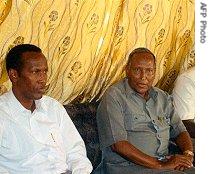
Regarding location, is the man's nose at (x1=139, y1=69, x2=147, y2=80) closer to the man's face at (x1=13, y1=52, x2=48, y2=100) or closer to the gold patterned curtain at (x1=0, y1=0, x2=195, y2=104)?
the gold patterned curtain at (x1=0, y1=0, x2=195, y2=104)

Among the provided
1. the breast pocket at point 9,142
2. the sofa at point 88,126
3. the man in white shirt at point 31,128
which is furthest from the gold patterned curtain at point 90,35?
the breast pocket at point 9,142

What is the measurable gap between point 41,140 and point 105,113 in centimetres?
58

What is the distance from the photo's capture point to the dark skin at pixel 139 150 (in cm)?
247

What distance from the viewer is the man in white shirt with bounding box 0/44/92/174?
6.58 feet

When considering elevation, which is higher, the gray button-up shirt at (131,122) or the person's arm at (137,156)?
the gray button-up shirt at (131,122)

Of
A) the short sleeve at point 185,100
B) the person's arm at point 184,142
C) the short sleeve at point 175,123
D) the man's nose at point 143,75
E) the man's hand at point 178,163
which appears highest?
the man's nose at point 143,75

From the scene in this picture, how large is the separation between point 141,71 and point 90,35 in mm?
487

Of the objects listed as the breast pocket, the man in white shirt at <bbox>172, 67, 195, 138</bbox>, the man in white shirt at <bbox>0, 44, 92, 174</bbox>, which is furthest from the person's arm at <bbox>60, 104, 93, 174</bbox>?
the man in white shirt at <bbox>172, 67, 195, 138</bbox>

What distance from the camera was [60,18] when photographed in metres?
2.58

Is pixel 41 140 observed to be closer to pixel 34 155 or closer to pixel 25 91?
pixel 34 155

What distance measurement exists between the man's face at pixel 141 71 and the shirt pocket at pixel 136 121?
7.1 inches

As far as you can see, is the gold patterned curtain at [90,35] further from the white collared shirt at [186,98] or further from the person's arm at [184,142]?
the person's arm at [184,142]

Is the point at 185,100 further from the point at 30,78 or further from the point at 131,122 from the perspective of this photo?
the point at 30,78
